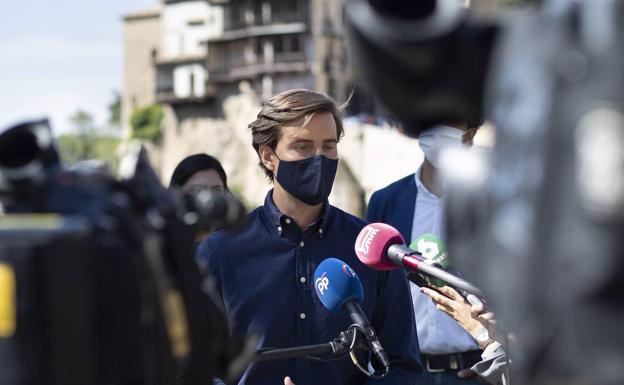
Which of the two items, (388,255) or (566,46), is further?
(388,255)

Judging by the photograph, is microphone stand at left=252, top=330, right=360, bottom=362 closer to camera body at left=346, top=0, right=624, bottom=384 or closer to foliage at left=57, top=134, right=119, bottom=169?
camera body at left=346, top=0, right=624, bottom=384

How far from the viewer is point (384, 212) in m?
6.78

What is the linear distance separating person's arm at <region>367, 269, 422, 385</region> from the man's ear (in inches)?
29.9

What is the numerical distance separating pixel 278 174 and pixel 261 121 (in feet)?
0.96

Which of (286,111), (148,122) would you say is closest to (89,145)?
(148,122)

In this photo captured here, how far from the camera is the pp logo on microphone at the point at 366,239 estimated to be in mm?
4426

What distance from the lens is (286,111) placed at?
5.26 meters

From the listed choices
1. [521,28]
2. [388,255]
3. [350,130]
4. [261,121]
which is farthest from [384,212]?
[350,130]

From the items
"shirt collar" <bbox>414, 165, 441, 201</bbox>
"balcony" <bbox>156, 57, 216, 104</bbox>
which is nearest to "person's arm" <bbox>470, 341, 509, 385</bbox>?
"shirt collar" <bbox>414, 165, 441, 201</bbox>

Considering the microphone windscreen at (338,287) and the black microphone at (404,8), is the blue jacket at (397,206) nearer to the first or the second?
the microphone windscreen at (338,287)

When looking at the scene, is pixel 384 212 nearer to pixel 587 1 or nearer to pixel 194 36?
pixel 587 1

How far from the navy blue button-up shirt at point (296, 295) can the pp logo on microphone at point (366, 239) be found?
0.45 m

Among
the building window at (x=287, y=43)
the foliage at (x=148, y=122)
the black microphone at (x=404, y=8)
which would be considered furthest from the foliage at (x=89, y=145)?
the black microphone at (x=404, y=8)

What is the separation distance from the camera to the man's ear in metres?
5.38
